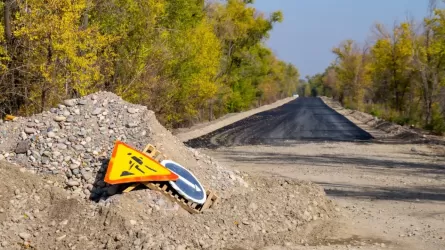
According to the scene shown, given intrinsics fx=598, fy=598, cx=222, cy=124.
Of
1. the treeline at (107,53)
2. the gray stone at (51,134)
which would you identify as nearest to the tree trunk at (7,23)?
the treeline at (107,53)

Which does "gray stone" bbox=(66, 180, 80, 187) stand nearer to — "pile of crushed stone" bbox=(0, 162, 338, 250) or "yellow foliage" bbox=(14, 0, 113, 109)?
"pile of crushed stone" bbox=(0, 162, 338, 250)

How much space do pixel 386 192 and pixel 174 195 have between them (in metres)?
6.02

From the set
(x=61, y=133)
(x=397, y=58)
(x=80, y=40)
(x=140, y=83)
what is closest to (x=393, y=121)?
(x=397, y=58)

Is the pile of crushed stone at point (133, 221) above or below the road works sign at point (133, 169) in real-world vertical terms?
below

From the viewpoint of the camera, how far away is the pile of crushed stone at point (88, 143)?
938cm

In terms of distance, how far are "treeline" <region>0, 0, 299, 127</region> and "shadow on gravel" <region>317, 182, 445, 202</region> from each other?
880 cm

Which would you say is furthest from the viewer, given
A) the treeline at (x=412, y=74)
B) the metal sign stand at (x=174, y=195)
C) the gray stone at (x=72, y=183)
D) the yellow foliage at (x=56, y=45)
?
the treeline at (x=412, y=74)

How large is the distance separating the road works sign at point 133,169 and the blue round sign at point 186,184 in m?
0.25

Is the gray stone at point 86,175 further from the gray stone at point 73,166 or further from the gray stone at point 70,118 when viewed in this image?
the gray stone at point 70,118

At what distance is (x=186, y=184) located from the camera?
30.0 ft

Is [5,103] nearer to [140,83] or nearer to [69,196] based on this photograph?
[140,83]

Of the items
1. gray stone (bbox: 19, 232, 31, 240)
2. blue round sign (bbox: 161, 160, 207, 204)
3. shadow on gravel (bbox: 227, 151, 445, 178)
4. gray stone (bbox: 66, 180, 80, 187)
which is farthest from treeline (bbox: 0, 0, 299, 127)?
gray stone (bbox: 19, 232, 31, 240)

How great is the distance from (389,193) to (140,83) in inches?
533

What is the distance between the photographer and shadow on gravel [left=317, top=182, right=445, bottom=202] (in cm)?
1250
